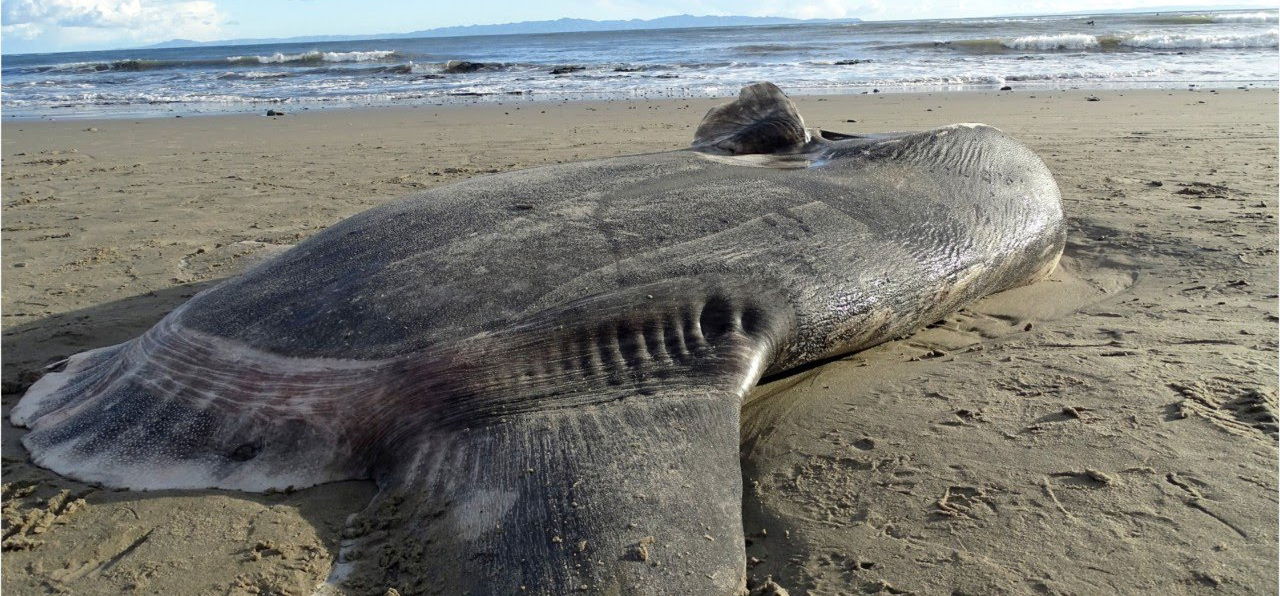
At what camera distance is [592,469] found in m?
2.37

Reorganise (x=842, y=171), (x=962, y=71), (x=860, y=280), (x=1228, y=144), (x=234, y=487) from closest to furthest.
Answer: (x=234, y=487)
(x=860, y=280)
(x=842, y=171)
(x=1228, y=144)
(x=962, y=71)

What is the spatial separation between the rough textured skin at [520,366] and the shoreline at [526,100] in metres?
11.6

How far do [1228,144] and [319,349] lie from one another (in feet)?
28.3

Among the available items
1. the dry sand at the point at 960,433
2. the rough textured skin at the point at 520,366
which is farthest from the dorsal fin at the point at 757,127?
the dry sand at the point at 960,433

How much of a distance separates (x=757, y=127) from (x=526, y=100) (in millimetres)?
11785

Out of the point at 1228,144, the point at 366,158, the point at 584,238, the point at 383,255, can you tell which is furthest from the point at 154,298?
the point at 1228,144

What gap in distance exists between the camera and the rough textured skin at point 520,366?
2230 mm

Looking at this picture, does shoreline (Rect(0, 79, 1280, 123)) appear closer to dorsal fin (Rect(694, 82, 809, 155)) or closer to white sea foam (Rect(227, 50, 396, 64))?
dorsal fin (Rect(694, 82, 809, 155))

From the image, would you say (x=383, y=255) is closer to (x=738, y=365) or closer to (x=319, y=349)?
(x=319, y=349)

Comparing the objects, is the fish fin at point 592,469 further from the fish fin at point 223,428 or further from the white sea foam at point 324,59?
the white sea foam at point 324,59

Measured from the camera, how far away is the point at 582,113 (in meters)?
12.9

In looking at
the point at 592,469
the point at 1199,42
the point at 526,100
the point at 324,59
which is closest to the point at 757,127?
the point at 592,469

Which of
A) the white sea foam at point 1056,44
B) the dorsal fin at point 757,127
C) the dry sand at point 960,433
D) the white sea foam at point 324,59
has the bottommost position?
the dry sand at point 960,433

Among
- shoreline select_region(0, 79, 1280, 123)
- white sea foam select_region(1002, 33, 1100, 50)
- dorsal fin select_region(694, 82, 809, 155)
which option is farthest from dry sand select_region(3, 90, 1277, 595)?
white sea foam select_region(1002, 33, 1100, 50)
